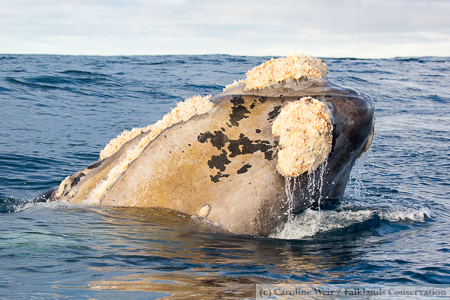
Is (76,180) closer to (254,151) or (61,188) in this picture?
(61,188)

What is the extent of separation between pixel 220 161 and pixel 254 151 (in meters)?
0.31

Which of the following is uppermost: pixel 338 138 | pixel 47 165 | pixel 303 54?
pixel 303 54

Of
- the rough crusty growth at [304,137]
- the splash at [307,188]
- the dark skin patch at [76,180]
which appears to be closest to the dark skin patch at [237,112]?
the rough crusty growth at [304,137]

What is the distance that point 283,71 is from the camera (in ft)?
13.4

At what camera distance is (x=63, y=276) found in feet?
10.5

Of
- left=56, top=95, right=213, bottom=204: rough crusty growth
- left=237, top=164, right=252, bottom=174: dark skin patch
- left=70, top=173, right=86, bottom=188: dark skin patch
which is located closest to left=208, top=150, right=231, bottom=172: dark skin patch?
left=237, top=164, right=252, bottom=174: dark skin patch

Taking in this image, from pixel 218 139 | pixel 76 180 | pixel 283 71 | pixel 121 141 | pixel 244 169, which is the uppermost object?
pixel 283 71

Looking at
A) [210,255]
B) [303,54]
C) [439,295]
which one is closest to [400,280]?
→ [439,295]

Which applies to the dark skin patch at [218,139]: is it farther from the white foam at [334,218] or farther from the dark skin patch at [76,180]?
the dark skin patch at [76,180]

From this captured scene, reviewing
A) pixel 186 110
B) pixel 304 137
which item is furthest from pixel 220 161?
pixel 304 137

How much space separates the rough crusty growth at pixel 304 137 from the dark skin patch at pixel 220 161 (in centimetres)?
51

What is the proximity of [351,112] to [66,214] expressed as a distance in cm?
280

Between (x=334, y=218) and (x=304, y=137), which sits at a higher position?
(x=304, y=137)

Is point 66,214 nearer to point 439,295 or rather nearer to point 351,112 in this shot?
point 351,112
